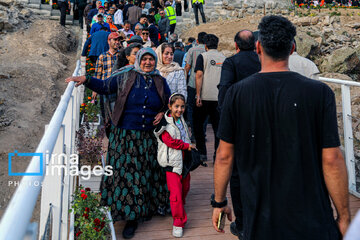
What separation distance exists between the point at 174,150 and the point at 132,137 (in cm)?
47

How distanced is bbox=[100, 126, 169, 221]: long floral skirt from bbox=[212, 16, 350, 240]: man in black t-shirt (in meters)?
2.12

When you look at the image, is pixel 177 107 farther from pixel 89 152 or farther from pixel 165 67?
pixel 89 152

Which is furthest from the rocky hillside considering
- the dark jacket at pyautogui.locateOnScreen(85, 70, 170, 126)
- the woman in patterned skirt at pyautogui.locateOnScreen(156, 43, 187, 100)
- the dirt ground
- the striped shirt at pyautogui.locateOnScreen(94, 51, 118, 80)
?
the dark jacket at pyautogui.locateOnScreen(85, 70, 170, 126)

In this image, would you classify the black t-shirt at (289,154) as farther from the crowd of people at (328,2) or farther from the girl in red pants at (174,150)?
the crowd of people at (328,2)

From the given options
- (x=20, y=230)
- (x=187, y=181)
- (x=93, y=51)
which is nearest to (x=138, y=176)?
(x=187, y=181)

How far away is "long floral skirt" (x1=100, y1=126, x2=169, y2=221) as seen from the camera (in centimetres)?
407

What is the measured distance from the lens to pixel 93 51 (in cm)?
913

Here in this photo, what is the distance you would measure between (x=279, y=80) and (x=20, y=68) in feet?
41.9

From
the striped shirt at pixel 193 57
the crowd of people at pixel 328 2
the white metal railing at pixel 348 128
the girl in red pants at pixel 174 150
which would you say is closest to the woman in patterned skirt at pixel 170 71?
the girl in red pants at pixel 174 150

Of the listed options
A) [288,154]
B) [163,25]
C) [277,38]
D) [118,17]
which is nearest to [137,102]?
[277,38]

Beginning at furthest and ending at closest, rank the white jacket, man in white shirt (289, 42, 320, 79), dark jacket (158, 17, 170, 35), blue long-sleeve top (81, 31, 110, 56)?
dark jacket (158, 17, 170, 35) → blue long-sleeve top (81, 31, 110, 56) → man in white shirt (289, 42, 320, 79) → the white jacket

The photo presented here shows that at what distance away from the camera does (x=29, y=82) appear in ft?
42.0

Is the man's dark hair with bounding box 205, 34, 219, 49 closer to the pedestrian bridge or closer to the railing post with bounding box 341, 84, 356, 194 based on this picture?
the pedestrian bridge

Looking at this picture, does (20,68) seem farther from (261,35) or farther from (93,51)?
(261,35)
